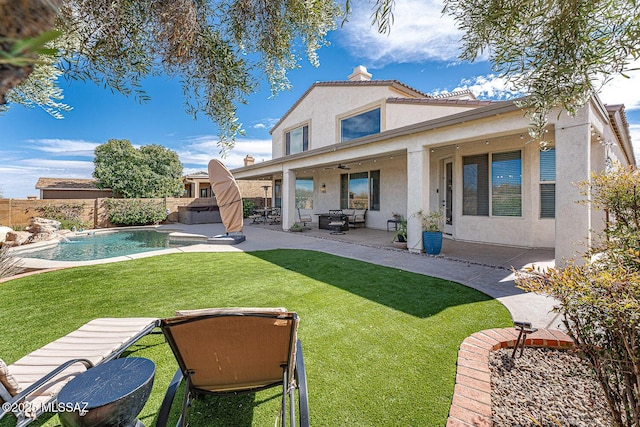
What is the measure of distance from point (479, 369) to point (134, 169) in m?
Answer: 28.2

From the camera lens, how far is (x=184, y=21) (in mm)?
2580

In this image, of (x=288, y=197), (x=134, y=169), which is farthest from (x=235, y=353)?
(x=134, y=169)

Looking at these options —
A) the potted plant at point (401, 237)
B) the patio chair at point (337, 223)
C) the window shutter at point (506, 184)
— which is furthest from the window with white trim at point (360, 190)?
the window shutter at point (506, 184)

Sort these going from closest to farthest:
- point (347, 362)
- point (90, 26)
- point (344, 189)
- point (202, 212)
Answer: point (90, 26) → point (347, 362) → point (344, 189) → point (202, 212)

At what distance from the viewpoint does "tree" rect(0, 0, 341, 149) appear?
2.49 metres

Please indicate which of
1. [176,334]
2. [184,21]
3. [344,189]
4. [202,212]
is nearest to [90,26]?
[184,21]

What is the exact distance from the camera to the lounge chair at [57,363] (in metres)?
1.74

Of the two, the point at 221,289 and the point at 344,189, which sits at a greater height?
the point at 344,189

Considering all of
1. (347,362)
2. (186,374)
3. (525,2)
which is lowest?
(347,362)

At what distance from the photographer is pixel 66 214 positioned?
15.8 m

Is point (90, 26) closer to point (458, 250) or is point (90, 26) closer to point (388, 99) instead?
point (458, 250)

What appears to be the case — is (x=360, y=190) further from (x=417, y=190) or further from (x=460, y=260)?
(x=460, y=260)

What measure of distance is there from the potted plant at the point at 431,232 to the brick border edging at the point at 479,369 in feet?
14.7

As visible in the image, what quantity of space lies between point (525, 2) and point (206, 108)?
3.28 meters
